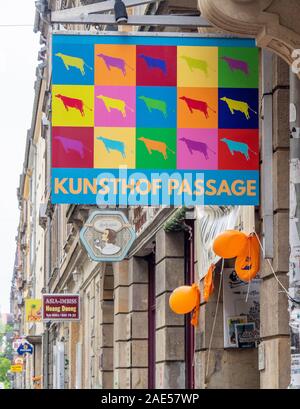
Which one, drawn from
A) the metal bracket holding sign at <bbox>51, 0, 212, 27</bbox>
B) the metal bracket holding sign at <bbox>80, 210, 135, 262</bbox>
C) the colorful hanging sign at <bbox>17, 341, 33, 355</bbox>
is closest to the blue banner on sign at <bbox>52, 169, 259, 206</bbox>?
the metal bracket holding sign at <bbox>51, 0, 212, 27</bbox>

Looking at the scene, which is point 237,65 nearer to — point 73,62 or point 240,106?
point 240,106

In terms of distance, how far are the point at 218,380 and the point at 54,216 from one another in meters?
32.3

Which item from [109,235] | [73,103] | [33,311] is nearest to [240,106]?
[73,103]

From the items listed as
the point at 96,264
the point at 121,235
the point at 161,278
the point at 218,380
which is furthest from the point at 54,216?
the point at 218,380

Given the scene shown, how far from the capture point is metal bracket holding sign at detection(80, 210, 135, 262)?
20.4 m

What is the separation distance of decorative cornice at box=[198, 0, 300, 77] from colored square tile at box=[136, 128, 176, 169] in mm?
1495

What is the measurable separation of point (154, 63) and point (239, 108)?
3.02 feet

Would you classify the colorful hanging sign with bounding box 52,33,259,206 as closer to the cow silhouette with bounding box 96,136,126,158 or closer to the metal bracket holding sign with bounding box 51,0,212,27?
the cow silhouette with bounding box 96,136,126,158

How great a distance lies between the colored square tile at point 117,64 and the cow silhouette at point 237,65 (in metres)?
0.89

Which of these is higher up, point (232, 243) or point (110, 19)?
point (110, 19)

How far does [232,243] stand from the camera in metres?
10.9

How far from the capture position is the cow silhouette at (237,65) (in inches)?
422

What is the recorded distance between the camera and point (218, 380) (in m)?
14.1

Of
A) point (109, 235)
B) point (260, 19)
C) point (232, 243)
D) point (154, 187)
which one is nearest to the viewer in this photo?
point (260, 19)
